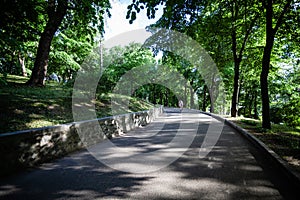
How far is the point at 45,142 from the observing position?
4.54 m

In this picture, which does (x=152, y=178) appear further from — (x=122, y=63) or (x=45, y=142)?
(x=122, y=63)

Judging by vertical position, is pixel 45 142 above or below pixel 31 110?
below

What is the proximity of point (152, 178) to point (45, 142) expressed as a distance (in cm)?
268

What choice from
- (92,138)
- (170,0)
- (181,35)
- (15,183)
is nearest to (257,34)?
(181,35)

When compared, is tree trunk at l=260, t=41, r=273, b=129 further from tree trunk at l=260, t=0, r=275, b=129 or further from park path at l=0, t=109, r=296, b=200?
park path at l=0, t=109, r=296, b=200

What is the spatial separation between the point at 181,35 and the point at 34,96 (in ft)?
24.7

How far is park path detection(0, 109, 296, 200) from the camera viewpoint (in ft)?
10.3

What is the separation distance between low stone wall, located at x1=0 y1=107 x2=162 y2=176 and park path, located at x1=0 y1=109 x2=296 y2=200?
249 mm

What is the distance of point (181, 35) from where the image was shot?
631 centimetres

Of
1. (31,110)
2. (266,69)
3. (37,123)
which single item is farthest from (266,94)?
(31,110)

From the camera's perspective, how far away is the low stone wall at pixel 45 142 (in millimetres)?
3705

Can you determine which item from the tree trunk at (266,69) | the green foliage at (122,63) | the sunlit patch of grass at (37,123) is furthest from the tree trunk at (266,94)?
the sunlit patch of grass at (37,123)

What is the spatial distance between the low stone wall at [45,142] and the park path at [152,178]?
0.25 metres

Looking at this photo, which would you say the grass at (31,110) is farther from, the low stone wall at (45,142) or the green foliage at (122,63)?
the green foliage at (122,63)
